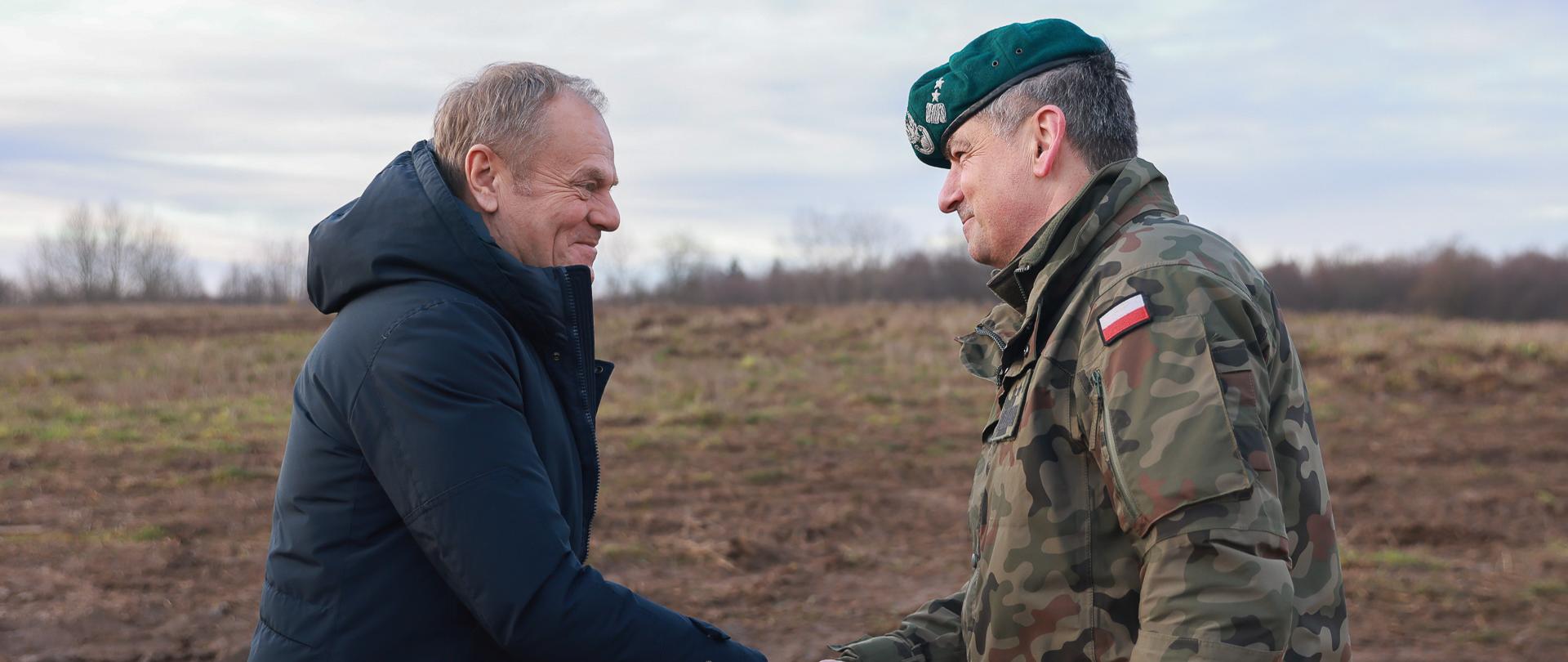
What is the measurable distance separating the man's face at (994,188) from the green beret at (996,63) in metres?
0.04

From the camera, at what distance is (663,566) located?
26.0 feet

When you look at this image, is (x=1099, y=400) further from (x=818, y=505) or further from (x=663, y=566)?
(x=818, y=505)

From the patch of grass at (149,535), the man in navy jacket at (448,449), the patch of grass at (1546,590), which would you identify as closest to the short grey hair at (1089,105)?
the man in navy jacket at (448,449)

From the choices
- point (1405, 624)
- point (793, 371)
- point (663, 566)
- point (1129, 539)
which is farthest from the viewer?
point (793, 371)

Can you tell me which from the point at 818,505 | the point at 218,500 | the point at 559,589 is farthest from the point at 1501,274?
the point at 559,589

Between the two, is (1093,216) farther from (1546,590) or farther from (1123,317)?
(1546,590)

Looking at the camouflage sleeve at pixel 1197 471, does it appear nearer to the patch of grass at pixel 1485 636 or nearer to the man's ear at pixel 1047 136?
the man's ear at pixel 1047 136

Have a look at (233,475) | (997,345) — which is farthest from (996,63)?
(233,475)

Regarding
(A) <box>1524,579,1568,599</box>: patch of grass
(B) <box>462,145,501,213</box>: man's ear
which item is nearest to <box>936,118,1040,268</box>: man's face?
(B) <box>462,145,501,213</box>: man's ear

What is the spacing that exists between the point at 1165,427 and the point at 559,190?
1331 mm

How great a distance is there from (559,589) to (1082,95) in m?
1.42

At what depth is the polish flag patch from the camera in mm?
1916

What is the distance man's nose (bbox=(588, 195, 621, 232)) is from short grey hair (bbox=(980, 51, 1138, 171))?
35.2 inches

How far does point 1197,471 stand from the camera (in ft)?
5.87
